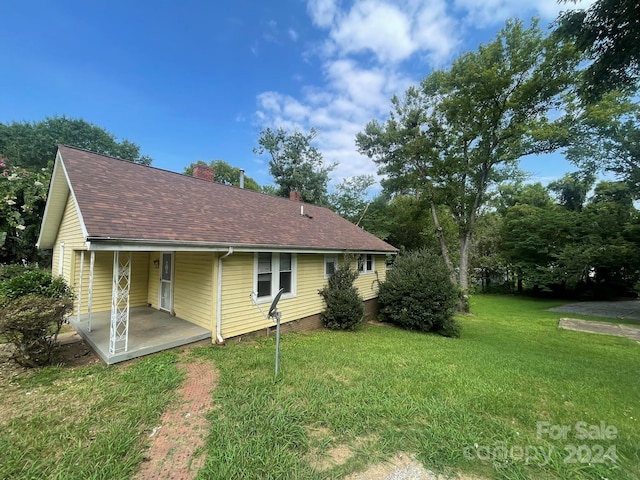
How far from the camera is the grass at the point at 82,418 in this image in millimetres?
2582

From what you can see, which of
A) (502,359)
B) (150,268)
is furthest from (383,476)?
(150,268)

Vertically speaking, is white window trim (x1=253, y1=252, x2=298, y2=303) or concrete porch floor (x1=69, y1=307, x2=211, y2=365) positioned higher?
white window trim (x1=253, y1=252, x2=298, y2=303)

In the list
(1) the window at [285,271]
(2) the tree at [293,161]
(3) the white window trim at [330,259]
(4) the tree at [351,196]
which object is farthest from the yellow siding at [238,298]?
(4) the tree at [351,196]

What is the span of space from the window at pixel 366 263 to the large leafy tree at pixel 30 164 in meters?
15.9

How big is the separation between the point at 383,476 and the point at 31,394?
5083 mm

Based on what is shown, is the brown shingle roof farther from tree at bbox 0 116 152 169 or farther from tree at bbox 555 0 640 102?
tree at bbox 0 116 152 169

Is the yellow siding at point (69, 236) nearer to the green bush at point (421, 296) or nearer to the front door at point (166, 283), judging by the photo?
the front door at point (166, 283)

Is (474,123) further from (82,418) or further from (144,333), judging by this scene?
(82,418)

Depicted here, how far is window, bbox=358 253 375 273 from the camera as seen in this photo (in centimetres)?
1161

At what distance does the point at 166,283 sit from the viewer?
319 inches

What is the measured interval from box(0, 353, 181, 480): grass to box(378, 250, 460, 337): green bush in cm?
821

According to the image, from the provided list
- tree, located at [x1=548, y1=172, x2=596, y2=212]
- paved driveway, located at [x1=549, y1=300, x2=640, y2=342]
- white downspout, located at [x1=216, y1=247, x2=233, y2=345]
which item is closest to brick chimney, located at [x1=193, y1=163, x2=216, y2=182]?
white downspout, located at [x1=216, y1=247, x2=233, y2=345]

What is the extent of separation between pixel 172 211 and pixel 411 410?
659 centimetres

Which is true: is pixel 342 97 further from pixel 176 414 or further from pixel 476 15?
pixel 176 414
